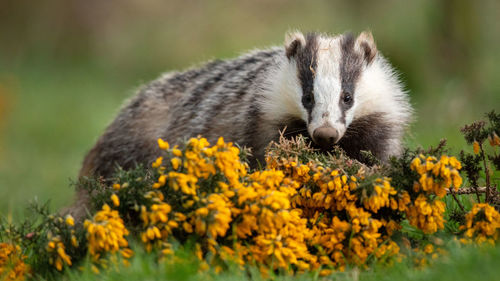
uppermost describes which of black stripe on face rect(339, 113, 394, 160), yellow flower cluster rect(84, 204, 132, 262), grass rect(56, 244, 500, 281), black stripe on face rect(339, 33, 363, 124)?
black stripe on face rect(339, 33, 363, 124)

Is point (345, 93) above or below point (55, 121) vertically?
below

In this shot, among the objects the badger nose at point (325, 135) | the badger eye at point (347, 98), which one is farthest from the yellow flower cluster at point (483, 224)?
the badger eye at point (347, 98)

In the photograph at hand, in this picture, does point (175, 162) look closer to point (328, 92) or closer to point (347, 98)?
A: point (328, 92)

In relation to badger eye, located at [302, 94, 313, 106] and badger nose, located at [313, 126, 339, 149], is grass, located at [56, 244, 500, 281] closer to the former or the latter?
badger nose, located at [313, 126, 339, 149]

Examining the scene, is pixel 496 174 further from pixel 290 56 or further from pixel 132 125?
pixel 132 125

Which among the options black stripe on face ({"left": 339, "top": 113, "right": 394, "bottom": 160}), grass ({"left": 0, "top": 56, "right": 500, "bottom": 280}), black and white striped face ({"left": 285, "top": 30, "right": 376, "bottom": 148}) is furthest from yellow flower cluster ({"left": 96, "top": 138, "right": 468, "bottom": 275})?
black stripe on face ({"left": 339, "top": 113, "right": 394, "bottom": 160})

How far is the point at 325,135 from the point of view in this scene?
4.22 meters

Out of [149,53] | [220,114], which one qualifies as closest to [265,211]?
[220,114]

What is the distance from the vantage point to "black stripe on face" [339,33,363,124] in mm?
4539

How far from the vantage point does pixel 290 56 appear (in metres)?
4.90

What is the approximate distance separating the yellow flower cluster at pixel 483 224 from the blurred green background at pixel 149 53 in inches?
80.8

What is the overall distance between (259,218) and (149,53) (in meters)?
11.2

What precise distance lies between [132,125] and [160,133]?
0.35 meters

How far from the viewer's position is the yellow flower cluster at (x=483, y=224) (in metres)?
3.72
